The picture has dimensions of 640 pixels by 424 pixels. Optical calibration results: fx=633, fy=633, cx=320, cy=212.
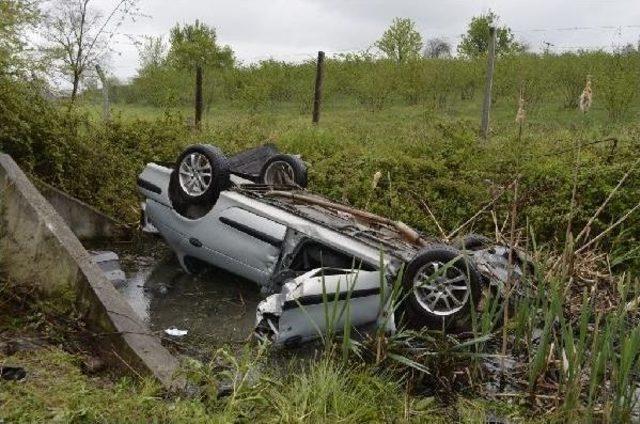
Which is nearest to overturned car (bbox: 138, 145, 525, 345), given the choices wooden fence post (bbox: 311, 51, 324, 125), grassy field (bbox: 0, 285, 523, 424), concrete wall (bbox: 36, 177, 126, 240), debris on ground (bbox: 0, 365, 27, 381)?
grassy field (bbox: 0, 285, 523, 424)

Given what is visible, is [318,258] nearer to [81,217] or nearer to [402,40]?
[81,217]

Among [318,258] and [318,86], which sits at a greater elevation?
[318,86]

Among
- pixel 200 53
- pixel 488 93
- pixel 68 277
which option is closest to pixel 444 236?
pixel 68 277

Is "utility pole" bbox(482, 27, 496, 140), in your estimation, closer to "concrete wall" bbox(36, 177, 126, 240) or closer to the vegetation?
the vegetation

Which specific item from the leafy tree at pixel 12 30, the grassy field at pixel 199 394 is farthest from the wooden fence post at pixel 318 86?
the grassy field at pixel 199 394

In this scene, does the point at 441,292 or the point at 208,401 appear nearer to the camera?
the point at 208,401

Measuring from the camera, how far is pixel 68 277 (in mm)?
5090

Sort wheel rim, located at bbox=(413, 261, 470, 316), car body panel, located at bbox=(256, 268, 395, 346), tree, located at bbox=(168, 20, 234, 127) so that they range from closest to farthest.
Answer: car body panel, located at bbox=(256, 268, 395, 346) → wheel rim, located at bbox=(413, 261, 470, 316) → tree, located at bbox=(168, 20, 234, 127)

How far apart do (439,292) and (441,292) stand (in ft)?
0.05

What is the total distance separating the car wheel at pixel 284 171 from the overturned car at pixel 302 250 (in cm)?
1

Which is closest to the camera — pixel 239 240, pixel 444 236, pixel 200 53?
pixel 239 240

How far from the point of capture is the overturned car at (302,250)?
512cm

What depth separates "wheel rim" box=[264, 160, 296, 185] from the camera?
800cm

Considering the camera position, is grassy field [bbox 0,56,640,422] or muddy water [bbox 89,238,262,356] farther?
muddy water [bbox 89,238,262,356]
